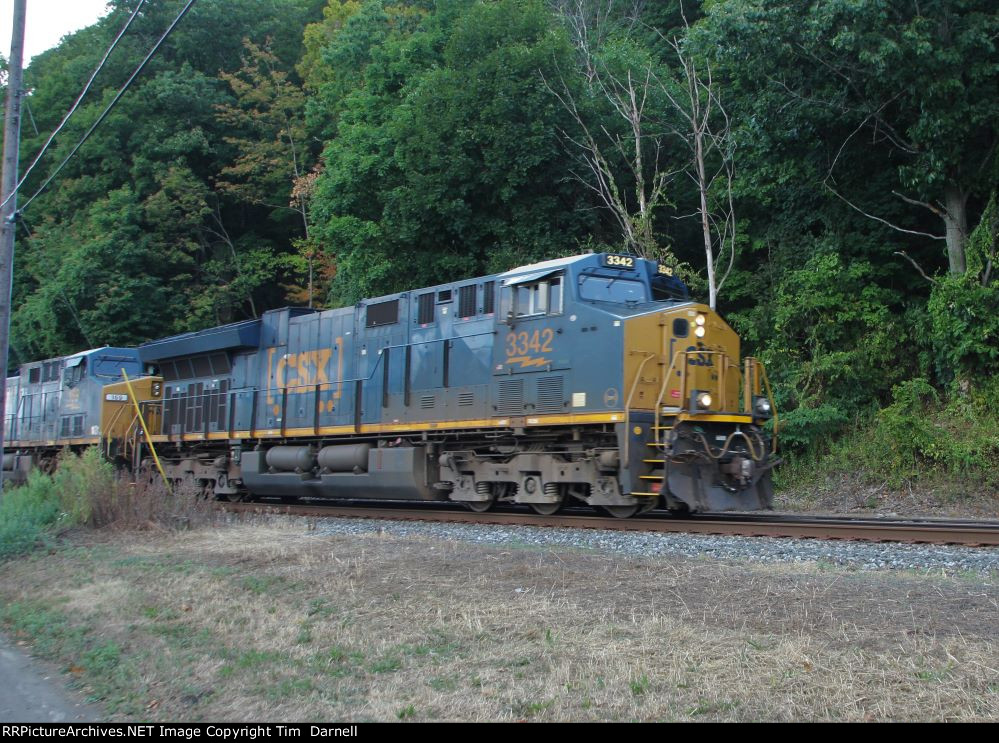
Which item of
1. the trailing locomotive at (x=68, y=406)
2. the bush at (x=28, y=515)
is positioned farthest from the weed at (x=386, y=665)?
the trailing locomotive at (x=68, y=406)

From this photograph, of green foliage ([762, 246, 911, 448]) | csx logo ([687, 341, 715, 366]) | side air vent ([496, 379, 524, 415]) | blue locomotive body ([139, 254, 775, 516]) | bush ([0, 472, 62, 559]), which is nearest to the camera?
bush ([0, 472, 62, 559])

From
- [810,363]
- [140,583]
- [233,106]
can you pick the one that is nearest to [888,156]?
[810,363]

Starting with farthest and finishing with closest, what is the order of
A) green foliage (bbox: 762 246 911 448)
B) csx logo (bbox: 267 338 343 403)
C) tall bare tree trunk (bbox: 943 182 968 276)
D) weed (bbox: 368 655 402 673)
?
1. green foliage (bbox: 762 246 911 448)
2. tall bare tree trunk (bbox: 943 182 968 276)
3. csx logo (bbox: 267 338 343 403)
4. weed (bbox: 368 655 402 673)

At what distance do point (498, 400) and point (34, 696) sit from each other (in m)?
8.42

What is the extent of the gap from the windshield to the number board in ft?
0.61

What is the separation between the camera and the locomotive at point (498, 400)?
447 inches

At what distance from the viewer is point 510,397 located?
41.6 feet

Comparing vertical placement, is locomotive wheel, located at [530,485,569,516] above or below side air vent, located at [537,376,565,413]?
below

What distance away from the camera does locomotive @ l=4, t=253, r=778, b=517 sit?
447 inches

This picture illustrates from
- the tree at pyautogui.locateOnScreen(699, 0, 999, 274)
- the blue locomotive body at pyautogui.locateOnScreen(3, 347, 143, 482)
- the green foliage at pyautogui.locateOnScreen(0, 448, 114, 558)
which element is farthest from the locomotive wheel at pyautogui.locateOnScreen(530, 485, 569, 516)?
the blue locomotive body at pyautogui.locateOnScreen(3, 347, 143, 482)

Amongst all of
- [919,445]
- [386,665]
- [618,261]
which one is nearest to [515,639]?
[386,665]

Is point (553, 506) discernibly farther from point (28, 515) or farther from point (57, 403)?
point (57, 403)

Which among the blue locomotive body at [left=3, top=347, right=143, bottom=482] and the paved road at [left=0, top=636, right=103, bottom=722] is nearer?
the paved road at [left=0, top=636, right=103, bottom=722]

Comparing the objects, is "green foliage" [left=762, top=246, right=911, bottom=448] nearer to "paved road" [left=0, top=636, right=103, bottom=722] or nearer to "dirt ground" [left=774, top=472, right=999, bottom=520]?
"dirt ground" [left=774, top=472, right=999, bottom=520]
